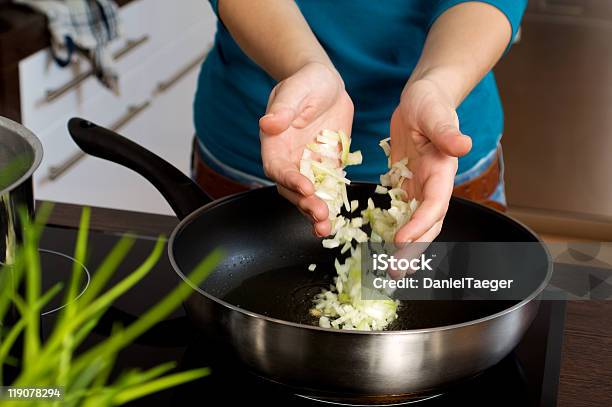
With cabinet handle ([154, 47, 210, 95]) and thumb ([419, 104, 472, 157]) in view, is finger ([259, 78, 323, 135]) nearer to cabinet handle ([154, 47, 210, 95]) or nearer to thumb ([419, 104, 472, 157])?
thumb ([419, 104, 472, 157])

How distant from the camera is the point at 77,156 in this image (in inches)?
93.5

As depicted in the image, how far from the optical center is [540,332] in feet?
2.88

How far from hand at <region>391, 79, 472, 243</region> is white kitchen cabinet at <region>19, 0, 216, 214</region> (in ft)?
Answer: 4.36

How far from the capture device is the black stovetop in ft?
2.51

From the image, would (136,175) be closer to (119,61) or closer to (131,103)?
(131,103)

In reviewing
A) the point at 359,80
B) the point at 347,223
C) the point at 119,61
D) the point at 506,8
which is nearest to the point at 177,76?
the point at 119,61

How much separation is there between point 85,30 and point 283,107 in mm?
1384

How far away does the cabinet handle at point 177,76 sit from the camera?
2.69 meters

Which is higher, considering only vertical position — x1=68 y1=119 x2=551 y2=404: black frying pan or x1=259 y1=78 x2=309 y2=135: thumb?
x1=259 y1=78 x2=309 y2=135: thumb

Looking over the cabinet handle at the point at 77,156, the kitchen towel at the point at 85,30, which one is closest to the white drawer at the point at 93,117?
the cabinet handle at the point at 77,156

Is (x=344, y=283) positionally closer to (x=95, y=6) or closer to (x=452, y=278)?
(x=452, y=278)

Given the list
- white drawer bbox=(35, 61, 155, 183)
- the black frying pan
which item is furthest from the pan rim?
white drawer bbox=(35, 61, 155, 183)

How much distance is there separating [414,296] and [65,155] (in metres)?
1.61

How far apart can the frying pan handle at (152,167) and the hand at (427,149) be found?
0.23m
